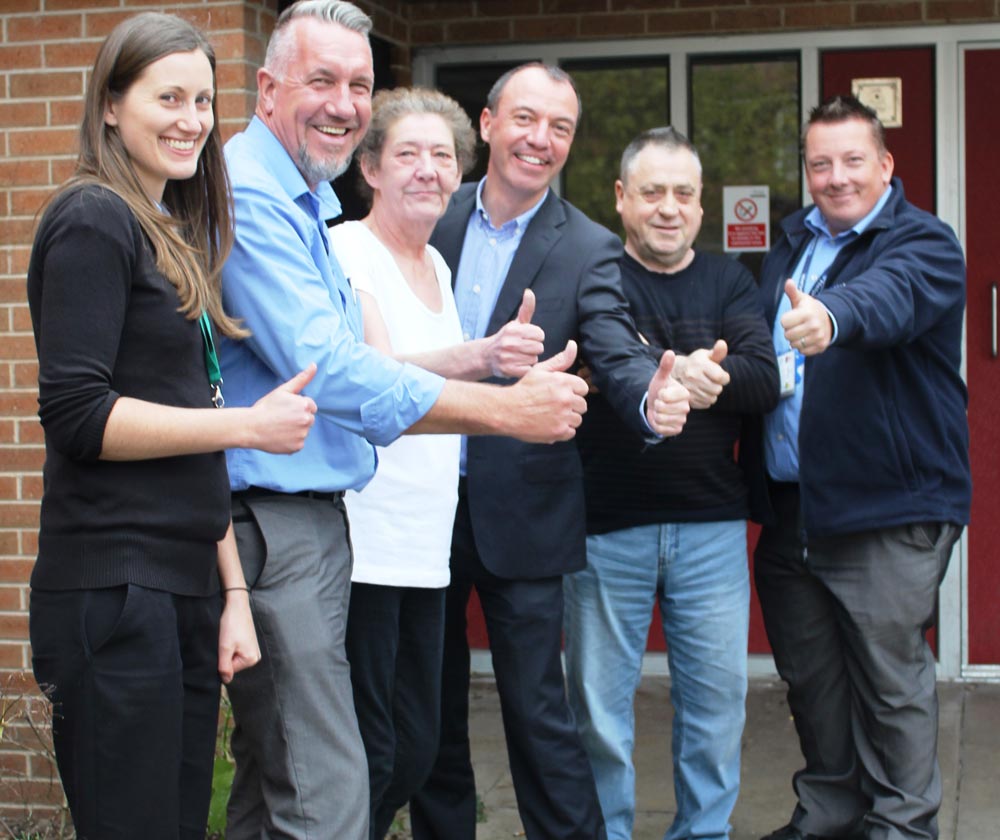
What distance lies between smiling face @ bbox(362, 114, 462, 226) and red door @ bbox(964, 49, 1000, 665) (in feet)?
9.68

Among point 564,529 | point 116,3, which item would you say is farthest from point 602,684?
point 116,3

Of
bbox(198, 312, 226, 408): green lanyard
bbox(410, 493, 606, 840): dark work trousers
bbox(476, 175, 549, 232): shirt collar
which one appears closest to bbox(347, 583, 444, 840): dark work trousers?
A: bbox(410, 493, 606, 840): dark work trousers

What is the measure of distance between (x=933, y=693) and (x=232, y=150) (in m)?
2.45

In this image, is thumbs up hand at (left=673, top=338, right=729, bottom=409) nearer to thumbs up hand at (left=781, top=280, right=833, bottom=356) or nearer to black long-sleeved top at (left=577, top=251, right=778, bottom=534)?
thumbs up hand at (left=781, top=280, right=833, bottom=356)

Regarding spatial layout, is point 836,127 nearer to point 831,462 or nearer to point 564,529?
point 831,462

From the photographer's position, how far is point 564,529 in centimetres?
373

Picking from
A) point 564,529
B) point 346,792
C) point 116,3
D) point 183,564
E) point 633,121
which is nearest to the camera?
point 183,564

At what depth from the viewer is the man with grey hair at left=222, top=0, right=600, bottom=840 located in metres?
2.79

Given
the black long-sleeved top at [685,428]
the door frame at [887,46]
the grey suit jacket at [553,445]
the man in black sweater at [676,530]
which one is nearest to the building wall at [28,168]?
the grey suit jacket at [553,445]

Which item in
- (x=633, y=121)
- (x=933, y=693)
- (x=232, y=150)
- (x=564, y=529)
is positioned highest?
(x=633, y=121)

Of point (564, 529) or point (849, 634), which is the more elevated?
point (564, 529)

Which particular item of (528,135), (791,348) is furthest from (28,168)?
(791,348)

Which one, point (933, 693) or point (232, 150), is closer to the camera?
point (232, 150)

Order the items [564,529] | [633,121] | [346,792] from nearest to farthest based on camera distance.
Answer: [346,792] < [564,529] < [633,121]
